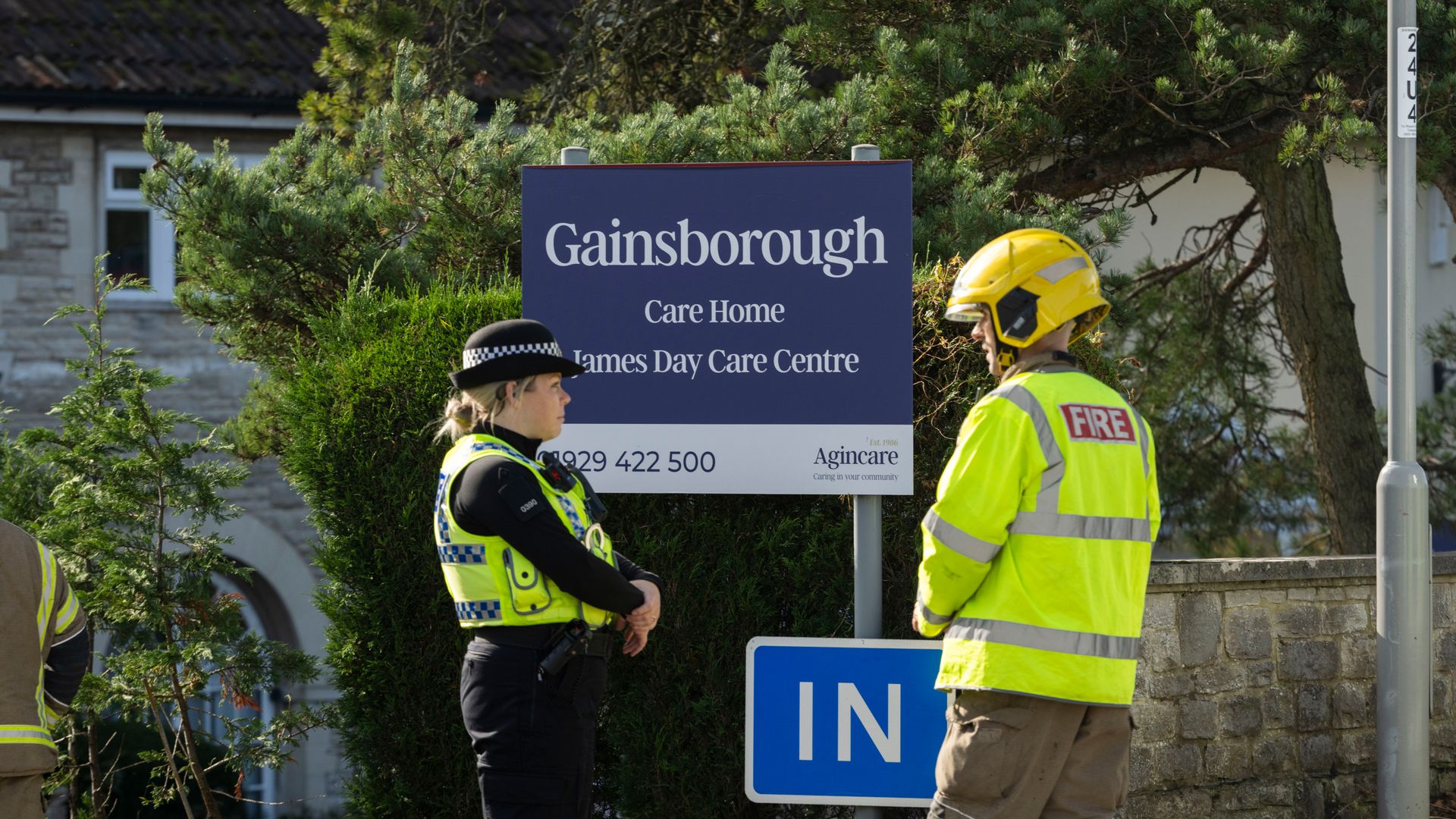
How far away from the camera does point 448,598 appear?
205 inches

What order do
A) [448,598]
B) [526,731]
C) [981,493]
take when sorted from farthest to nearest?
1. [448,598]
2. [526,731]
3. [981,493]

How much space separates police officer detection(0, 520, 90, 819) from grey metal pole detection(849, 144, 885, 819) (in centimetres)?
213

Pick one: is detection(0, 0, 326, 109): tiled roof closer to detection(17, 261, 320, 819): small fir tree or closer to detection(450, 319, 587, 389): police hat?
detection(17, 261, 320, 819): small fir tree

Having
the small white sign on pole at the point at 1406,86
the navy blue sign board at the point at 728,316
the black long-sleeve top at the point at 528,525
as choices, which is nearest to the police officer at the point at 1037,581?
the black long-sleeve top at the point at 528,525

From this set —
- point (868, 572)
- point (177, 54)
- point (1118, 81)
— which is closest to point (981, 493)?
point (868, 572)

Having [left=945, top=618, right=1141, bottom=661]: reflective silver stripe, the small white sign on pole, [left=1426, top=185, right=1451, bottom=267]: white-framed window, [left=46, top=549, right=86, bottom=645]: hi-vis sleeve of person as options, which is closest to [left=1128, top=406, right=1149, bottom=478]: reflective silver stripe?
[left=945, top=618, right=1141, bottom=661]: reflective silver stripe

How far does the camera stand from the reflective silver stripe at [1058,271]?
11.5 feet

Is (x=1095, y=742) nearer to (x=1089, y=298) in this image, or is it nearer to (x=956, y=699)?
(x=956, y=699)

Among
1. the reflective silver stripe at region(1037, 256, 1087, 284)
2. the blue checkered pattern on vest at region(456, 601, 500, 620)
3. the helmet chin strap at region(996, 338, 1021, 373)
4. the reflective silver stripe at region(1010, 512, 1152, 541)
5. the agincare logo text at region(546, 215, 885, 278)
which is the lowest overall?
the blue checkered pattern on vest at region(456, 601, 500, 620)

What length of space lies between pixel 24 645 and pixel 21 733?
0.66 feet

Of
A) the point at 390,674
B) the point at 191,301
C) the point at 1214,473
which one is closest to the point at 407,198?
the point at 191,301

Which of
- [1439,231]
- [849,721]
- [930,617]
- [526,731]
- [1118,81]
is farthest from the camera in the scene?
[1439,231]

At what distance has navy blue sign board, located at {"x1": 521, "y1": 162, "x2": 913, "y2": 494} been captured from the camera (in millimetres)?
4766

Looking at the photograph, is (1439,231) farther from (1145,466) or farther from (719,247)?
(1145,466)
